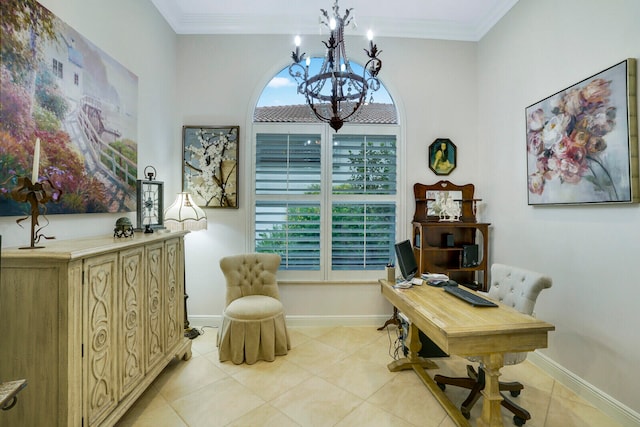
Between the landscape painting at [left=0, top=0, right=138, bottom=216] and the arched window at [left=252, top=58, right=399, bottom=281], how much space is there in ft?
4.67

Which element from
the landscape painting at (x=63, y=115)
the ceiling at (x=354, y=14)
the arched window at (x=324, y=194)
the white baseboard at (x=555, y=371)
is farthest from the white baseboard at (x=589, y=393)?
the landscape painting at (x=63, y=115)

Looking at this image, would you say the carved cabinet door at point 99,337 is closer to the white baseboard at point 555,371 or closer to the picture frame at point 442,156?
the white baseboard at point 555,371

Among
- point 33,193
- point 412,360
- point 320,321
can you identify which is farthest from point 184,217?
point 412,360

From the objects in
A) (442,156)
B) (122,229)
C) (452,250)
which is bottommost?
(452,250)

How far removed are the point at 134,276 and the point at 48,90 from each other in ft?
4.11

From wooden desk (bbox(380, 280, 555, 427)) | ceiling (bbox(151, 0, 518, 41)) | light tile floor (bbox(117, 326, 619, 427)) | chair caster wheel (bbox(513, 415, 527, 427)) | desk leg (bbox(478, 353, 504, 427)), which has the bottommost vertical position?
light tile floor (bbox(117, 326, 619, 427))

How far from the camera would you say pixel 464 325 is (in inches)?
63.7

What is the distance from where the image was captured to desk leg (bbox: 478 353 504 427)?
1635mm

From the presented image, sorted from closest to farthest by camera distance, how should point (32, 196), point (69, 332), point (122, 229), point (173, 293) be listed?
1. point (69, 332)
2. point (32, 196)
3. point (122, 229)
4. point (173, 293)

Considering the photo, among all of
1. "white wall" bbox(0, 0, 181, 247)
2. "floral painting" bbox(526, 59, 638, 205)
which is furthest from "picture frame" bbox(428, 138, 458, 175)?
"white wall" bbox(0, 0, 181, 247)

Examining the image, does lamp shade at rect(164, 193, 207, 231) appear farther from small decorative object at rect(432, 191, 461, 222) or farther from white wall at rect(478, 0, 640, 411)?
white wall at rect(478, 0, 640, 411)

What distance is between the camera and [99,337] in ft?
5.17

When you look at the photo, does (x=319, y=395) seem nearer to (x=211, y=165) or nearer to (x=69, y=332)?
(x=69, y=332)

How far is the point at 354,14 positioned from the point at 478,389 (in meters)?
3.83
